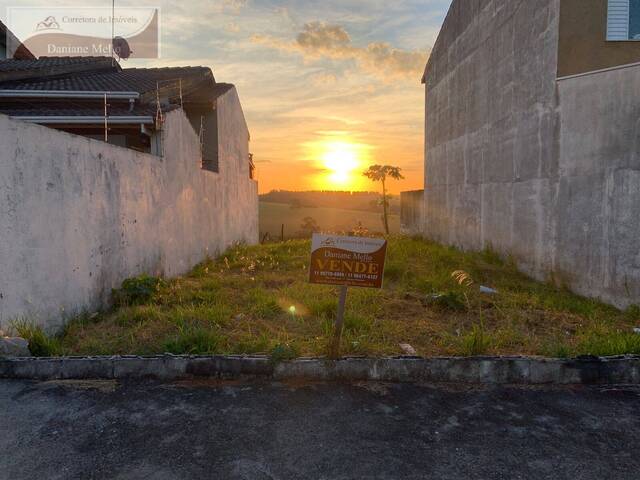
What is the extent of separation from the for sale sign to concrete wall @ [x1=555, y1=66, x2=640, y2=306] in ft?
13.5

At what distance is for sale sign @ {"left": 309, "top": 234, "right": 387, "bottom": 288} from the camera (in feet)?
12.9

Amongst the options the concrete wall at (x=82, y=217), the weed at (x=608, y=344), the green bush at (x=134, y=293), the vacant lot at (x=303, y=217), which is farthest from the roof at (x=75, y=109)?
the vacant lot at (x=303, y=217)

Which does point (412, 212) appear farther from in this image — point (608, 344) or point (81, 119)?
point (608, 344)

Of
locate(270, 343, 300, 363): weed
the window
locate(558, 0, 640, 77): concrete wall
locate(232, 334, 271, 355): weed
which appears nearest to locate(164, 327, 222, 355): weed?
locate(232, 334, 271, 355): weed

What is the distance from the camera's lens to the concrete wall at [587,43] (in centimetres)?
709

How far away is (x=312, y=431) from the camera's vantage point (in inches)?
118

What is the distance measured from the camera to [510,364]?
12.6 ft

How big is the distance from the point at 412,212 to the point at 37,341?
16.7m

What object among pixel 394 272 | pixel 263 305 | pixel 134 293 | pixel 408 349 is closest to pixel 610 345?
pixel 408 349

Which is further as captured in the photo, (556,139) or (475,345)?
(556,139)

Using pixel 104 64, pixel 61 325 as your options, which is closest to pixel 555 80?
pixel 61 325

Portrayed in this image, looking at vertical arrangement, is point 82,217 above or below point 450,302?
above

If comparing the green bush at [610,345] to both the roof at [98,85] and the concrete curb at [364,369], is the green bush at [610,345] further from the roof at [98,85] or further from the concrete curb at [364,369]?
the roof at [98,85]

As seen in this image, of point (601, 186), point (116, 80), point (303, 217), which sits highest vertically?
point (116, 80)
